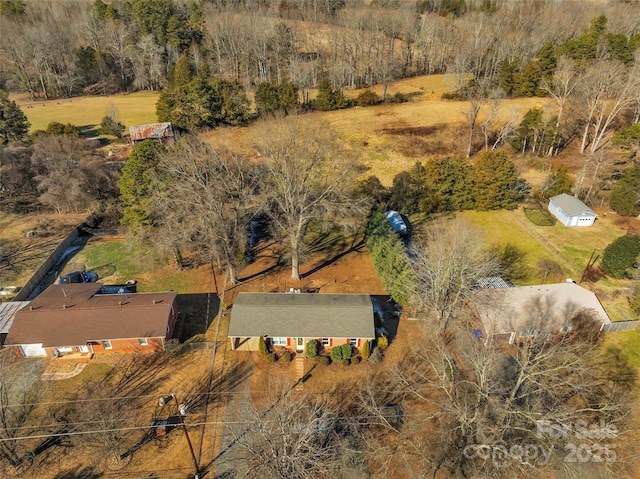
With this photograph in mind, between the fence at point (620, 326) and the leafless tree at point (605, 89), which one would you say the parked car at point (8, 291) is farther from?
the leafless tree at point (605, 89)

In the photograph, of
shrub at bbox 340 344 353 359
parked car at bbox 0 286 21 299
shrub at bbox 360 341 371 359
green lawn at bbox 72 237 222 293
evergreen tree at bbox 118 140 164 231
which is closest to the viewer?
shrub at bbox 340 344 353 359

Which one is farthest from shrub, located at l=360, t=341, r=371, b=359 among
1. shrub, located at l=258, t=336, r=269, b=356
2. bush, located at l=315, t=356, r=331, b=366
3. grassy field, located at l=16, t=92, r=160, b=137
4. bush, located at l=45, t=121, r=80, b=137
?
grassy field, located at l=16, t=92, r=160, b=137

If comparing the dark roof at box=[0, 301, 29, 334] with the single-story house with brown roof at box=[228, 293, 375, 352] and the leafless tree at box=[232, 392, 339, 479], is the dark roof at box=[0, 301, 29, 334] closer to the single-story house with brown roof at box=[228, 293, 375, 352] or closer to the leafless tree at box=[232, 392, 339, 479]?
the single-story house with brown roof at box=[228, 293, 375, 352]

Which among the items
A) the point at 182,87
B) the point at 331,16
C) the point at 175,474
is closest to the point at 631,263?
the point at 175,474

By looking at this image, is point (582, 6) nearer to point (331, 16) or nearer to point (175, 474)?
point (331, 16)

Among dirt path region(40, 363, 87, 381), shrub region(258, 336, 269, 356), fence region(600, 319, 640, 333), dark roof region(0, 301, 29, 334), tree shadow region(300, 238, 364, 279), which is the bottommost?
fence region(600, 319, 640, 333)
